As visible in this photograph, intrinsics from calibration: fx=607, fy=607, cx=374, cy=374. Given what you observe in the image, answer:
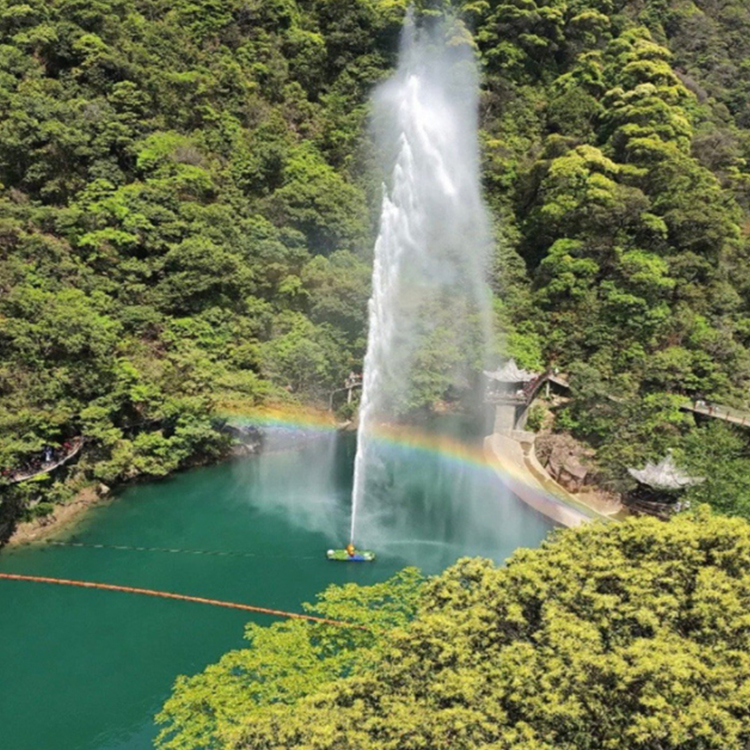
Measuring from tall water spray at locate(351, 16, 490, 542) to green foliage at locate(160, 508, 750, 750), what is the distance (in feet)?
38.9

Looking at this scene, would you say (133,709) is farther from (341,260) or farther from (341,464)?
(341,260)

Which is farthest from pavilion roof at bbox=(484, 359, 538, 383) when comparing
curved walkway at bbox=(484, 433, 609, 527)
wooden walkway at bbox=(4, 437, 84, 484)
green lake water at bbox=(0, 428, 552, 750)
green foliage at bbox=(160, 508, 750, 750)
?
wooden walkway at bbox=(4, 437, 84, 484)

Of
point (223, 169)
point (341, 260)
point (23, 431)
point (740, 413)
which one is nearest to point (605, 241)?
point (740, 413)

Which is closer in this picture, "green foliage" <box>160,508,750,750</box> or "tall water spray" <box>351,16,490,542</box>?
"green foliage" <box>160,508,750,750</box>

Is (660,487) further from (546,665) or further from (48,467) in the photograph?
(48,467)

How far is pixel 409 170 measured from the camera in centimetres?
2706

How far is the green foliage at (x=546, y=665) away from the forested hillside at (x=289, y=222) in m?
9.24

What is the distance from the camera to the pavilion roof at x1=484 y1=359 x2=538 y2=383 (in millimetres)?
23547

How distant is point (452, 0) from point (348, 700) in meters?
38.5

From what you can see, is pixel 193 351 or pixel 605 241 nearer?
pixel 193 351

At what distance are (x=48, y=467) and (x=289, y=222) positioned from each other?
1372cm

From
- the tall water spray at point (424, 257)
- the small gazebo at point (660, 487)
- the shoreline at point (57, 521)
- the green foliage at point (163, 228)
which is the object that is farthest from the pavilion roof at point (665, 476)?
the shoreline at point (57, 521)

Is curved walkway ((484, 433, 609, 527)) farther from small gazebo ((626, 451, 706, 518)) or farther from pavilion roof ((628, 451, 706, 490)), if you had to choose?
pavilion roof ((628, 451, 706, 490))

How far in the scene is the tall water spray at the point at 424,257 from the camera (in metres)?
24.3
